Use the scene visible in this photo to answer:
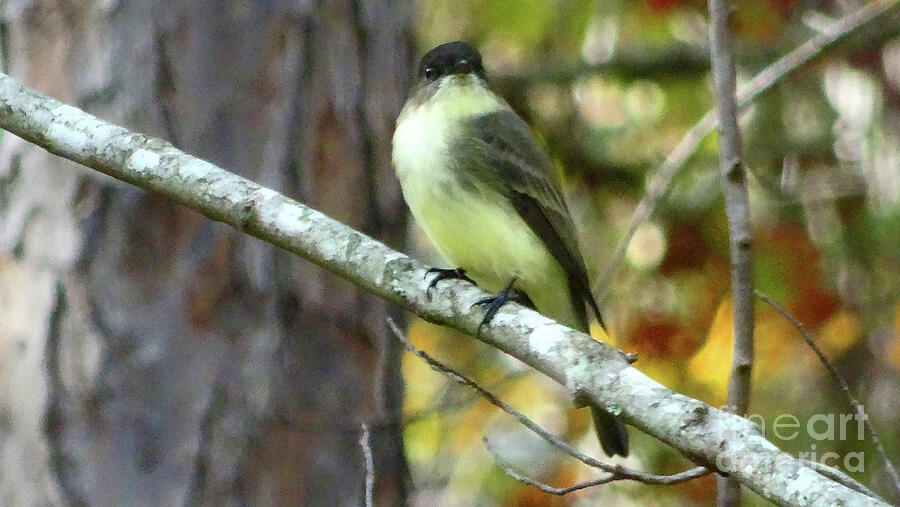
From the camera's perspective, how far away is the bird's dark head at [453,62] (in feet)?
12.6

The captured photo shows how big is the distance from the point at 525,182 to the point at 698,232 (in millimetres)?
1289

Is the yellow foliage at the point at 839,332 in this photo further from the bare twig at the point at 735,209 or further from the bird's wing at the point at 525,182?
the bare twig at the point at 735,209

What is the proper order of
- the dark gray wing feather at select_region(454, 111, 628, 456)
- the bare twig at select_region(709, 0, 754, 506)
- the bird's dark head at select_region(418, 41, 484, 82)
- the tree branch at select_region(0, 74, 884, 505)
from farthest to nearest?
the bird's dark head at select_region(418, 41, 484, 82), the dark gray wing feather at select_region(454, 111, 628, 456), the tree branch at select_region(0, 74, 884, 505), the bare twig at select_region(709, 0, 754, 506)

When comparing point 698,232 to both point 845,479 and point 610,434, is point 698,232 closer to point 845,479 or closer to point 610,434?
point 610,434

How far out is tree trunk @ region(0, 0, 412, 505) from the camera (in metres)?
3.29

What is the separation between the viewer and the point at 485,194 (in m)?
3.57

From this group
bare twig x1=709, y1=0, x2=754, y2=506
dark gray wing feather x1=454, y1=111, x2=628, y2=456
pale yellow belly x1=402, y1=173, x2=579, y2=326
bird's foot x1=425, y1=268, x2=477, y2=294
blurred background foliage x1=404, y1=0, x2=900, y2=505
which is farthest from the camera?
blurred background foliage x1=404, y1=0, x2=900, y2=505

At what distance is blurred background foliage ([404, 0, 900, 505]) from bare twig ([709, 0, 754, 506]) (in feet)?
7.03

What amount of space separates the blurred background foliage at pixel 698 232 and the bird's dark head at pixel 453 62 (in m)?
0.51

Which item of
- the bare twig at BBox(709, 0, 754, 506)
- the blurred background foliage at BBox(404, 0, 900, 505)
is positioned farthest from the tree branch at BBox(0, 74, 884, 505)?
the blurred background foliage at BBox(404, 0, 900, 505)

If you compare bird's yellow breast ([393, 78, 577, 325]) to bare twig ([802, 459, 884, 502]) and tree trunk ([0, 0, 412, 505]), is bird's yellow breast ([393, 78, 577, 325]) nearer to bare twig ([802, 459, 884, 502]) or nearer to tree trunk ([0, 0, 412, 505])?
tree trunk ([0, 0, 412, 505])

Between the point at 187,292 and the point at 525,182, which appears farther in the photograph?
the point at 525,182

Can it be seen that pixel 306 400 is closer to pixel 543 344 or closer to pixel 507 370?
pixel 543 344

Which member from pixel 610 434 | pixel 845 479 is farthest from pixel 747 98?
pixel 845 479
